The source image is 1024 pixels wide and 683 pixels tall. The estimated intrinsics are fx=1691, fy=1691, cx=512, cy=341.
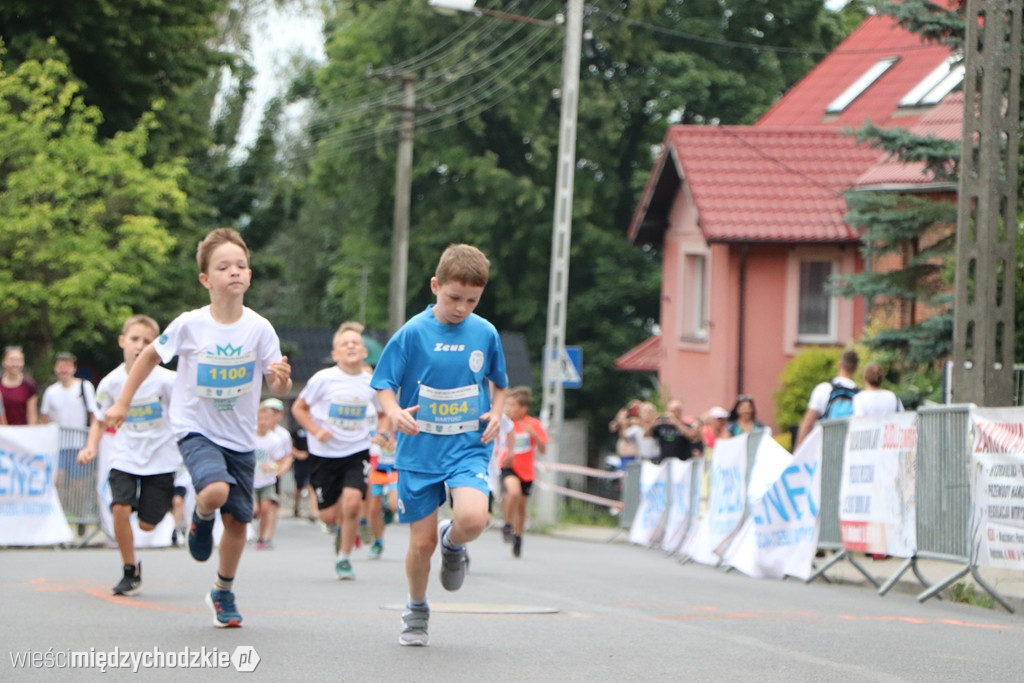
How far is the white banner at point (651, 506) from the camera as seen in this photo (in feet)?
68.0

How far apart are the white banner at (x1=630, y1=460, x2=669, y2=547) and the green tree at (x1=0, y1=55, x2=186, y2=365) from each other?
25.6 feet

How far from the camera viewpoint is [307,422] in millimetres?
12539

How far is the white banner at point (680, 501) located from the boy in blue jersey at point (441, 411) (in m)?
10.5

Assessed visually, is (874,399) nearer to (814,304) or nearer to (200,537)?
(200,537)

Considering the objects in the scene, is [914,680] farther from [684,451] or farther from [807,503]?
[684,451]

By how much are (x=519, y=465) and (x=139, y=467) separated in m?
6.99

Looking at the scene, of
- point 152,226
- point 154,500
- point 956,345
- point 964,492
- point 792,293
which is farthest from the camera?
point 792,293

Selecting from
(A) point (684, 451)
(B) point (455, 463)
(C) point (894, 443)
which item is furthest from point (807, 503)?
(A) point (684, 451)

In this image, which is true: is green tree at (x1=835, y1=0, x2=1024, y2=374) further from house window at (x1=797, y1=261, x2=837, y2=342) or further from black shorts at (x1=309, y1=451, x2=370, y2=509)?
house window at (x1=797, y1=261, x2=837, y2=342)

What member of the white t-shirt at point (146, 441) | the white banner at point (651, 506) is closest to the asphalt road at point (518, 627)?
the white t-shirt at point (146, 441)

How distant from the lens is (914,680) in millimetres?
6957

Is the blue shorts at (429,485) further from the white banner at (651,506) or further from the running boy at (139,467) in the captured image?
the white banner at (651,506)

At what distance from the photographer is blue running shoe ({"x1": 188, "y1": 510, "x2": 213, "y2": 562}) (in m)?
8.58

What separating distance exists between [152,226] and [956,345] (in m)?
14.0
